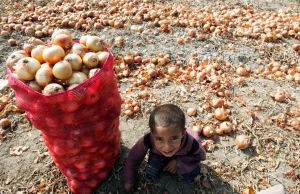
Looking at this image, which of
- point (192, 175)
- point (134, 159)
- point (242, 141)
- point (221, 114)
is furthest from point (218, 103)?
point (134, 159)

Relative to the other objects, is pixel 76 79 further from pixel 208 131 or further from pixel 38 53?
pixel 208 131

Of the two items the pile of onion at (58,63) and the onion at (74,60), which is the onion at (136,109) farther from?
the onion at (74,60)

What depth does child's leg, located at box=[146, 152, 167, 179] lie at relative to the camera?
8.38 ft

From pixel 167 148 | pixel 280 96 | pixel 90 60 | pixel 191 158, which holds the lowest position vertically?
pixel 280 96

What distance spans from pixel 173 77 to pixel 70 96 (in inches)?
93.5

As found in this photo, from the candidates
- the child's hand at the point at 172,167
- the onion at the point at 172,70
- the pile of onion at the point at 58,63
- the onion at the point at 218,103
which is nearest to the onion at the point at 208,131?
the onion at the point at 218,103

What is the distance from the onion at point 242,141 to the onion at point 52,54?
2.07 metres

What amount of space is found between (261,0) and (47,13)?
492 cm

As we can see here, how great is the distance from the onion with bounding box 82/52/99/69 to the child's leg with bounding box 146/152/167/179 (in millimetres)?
1024

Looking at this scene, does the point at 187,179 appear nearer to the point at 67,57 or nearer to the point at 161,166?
the point at 161,166

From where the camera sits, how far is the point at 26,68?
1910 millimetres

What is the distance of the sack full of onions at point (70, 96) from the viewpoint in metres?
1.89

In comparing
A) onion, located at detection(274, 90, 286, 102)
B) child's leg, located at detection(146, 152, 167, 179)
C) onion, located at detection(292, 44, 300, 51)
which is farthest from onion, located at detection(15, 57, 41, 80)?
onion, located at detection(292, 44, 300, 51)

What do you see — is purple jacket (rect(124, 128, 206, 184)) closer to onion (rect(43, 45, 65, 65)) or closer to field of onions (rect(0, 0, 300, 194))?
field of onions (rect(0, 0, 300, 194))
